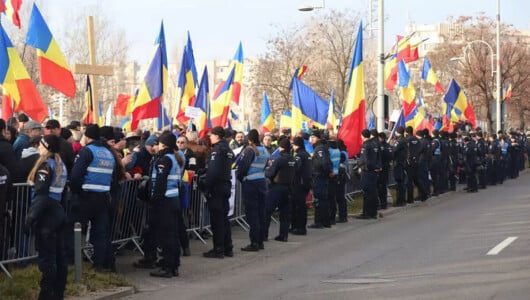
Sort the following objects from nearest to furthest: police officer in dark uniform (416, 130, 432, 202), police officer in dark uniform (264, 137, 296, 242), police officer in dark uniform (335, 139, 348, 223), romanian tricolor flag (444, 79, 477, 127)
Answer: police officer in dark uniform (264, 137, 296, 242)
police officer in dark uniform (335, 139, 348, 223)
police officer in dark uniform (416, 130, 432, 202)
romanian tricolor flag (444, 79, 477, 127)

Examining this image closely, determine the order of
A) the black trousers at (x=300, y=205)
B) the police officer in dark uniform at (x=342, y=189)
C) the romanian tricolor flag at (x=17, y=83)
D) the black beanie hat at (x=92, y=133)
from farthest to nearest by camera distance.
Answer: the police officer in dark uniform at (x=342, y=189) < the black trousers at (x=300, y=205) < the romanian tricolor flag at (x=17, y=83) < the black beanie hat at (x=92, y=133)

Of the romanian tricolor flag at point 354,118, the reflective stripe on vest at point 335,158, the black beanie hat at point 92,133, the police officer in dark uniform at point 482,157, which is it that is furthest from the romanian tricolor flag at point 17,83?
the police officer in dark uniform at point 482,157

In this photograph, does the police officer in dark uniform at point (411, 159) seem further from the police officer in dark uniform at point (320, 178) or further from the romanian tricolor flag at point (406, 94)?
the police officer in dark uniform at point (320, 178)

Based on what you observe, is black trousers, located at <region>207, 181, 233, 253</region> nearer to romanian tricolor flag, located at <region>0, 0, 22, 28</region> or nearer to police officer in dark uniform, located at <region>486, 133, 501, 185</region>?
romanian tricolor flag, located at <region>0, 0, 22, 28</region>

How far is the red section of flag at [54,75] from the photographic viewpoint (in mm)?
14258

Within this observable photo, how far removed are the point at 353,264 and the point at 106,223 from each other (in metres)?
3.63

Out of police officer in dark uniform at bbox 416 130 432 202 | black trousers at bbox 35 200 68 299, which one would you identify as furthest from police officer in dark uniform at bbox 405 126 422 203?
black trousers at bbox 35 200 68 299

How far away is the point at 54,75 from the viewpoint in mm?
14352

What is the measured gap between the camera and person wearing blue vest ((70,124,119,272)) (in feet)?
34.4

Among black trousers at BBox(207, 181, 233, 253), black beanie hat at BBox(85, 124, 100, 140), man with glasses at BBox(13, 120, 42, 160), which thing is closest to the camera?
black beanie hat at BBox(85, 124, 100, 140)

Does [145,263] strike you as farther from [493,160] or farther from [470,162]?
[493,160]

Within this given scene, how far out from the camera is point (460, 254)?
13062 mm

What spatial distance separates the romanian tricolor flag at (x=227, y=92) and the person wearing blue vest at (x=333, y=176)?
4639 mm

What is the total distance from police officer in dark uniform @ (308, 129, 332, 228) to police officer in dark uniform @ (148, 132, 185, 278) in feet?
18.8
